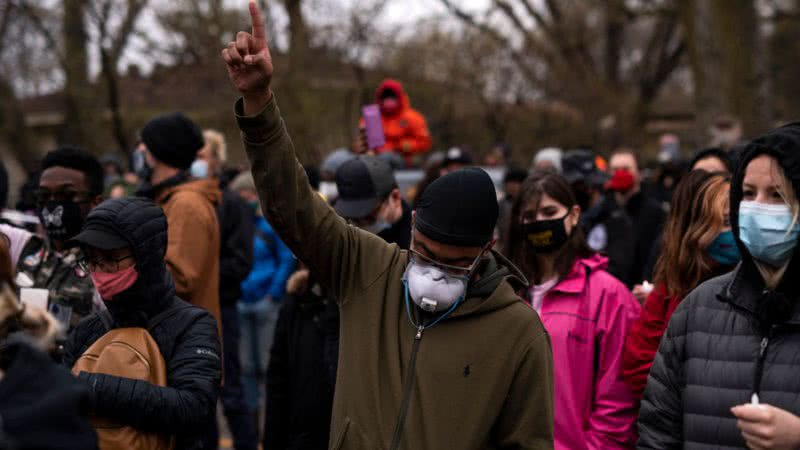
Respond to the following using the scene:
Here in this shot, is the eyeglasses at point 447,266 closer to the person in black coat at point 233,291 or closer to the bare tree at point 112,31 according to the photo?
the person in black coat at point 233,291

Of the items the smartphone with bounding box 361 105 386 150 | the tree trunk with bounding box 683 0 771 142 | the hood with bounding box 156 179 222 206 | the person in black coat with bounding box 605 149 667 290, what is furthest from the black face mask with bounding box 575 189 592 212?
the tree trunk with bounding box 683 0 771 142

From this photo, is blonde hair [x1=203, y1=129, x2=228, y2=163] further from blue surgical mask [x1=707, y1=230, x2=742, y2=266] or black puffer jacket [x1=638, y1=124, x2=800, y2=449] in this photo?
black puffer jacket [x1=638, y1=124, x2=800, y2=449]

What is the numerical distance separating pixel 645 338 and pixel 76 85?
16520 mm

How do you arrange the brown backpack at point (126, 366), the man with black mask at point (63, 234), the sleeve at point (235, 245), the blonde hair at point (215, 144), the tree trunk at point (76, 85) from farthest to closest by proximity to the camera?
the tree trunk at point (76, 85) → the blonde hair at point (215, 144) → the sleeve at point (235, 245) → the man with black mask at point (63, 234) → the brown backpack at point (126, 366)

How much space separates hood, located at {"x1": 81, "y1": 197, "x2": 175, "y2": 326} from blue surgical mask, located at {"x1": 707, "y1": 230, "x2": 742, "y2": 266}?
221 centimetres

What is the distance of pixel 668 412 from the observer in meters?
3.47

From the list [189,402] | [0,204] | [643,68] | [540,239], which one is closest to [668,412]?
[540,239]

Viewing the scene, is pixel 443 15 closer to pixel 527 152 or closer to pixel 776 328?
pixel 527 152

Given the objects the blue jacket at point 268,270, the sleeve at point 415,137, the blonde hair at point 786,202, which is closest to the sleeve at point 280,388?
the blonde hair at point 786,202

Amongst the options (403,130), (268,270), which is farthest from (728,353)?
(268,270)

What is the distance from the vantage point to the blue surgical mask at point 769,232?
321cm

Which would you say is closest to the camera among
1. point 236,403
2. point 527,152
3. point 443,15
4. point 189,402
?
point 189,402

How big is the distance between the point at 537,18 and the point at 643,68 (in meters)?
6.89

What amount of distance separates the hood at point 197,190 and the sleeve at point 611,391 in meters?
2.23
